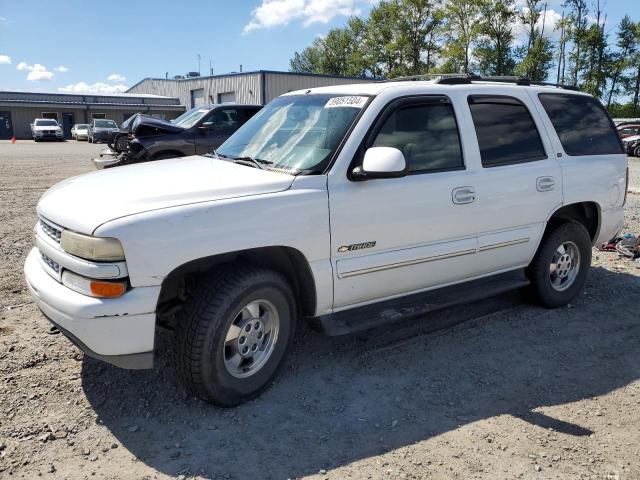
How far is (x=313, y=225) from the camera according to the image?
329cm

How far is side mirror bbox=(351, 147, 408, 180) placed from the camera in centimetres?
328

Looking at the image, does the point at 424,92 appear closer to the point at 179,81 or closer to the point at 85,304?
the point at 85,304

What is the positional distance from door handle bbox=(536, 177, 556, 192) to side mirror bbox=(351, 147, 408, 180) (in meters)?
1.70

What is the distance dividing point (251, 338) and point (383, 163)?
137cm

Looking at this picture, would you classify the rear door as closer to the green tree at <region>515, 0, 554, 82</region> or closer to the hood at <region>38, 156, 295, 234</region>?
the hood at <region>38, 156, 295, 234</region>

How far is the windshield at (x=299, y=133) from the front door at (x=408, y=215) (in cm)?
21

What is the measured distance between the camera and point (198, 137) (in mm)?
10703

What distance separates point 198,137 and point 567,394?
8.80m

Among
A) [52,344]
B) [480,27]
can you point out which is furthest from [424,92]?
[480,27]

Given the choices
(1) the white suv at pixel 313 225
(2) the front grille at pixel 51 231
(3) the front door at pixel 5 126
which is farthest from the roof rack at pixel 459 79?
(3) the front door at pixel 5 126

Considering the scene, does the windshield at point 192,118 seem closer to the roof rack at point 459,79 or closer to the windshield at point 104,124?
the roof rack at point 459,79

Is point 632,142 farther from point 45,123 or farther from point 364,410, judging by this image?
point 45,123

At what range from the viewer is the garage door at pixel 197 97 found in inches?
1812

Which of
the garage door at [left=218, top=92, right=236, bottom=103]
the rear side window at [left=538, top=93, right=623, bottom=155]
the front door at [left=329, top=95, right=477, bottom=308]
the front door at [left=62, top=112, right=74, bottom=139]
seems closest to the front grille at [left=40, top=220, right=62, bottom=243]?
the front door at [left=329, top=95, right=477, bottom=308]
